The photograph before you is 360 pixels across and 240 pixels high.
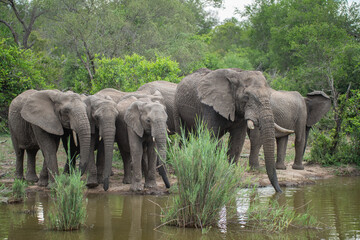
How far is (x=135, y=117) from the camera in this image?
31.7ft

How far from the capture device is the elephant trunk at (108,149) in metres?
9.59

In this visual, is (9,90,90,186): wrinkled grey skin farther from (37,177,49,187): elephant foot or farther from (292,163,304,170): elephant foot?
(292,163,304,170): elephant foot

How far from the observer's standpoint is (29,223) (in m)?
6.80

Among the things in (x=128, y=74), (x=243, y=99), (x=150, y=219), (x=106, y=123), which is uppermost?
(x=128, y=74)

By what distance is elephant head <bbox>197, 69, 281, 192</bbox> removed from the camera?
8602mm

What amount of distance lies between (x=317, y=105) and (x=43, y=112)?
22.8 ft

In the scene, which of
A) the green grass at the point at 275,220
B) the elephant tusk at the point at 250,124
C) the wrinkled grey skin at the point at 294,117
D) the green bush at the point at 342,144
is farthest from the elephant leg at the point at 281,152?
the green grass at the point at 275,220

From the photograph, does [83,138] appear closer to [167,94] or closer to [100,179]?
[100,179]

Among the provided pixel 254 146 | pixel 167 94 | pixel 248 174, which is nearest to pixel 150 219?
pixel 248 174

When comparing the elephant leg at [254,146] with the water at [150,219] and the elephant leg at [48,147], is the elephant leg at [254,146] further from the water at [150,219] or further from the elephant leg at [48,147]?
the elephant leg at [48,147]

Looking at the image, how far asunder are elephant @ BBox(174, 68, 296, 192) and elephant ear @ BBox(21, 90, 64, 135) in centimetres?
270

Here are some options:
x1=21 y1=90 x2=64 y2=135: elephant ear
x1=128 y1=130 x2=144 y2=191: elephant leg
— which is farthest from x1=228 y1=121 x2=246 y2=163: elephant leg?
x1=21 y1=90 x2=64 y2=135: elephant ear

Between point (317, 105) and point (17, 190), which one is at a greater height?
point (317, 105)

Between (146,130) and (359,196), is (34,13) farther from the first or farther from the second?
(359,196)
